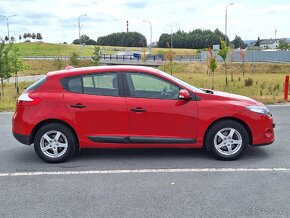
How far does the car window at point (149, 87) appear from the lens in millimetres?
5584

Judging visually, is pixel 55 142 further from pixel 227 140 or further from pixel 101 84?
pixel 227 140

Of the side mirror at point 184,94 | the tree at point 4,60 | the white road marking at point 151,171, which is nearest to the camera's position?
the white road marking at point 151,171

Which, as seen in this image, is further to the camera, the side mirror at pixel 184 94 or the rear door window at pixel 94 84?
the rear door window at pixel 94 84

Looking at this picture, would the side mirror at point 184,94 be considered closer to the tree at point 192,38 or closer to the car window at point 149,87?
the car window at point 149,87

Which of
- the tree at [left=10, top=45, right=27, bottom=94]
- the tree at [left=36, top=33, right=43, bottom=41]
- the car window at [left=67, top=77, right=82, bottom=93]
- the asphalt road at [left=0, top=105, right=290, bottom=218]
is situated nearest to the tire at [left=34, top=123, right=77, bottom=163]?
the asphalt road at [left=0, top=105, right=290, bottom=218]

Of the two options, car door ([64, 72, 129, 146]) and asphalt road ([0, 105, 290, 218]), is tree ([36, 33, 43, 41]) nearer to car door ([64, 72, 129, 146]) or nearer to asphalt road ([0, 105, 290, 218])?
asphalt road ([0, 105, 290, 218])

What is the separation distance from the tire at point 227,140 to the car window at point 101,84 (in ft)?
5.40

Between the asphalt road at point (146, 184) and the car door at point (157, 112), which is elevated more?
the car door at point (157, 112)

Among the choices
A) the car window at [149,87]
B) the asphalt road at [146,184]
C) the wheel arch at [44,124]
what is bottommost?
the asphalt road at [146,184]

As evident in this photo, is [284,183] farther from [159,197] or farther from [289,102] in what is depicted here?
[289,102]

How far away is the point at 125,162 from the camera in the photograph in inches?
222

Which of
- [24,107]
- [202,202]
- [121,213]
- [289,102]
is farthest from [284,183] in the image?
[289,102]

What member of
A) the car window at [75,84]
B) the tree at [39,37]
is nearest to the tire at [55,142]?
the car window at [75,84]

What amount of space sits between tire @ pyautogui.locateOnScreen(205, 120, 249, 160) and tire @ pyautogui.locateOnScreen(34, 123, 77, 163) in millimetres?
2139
